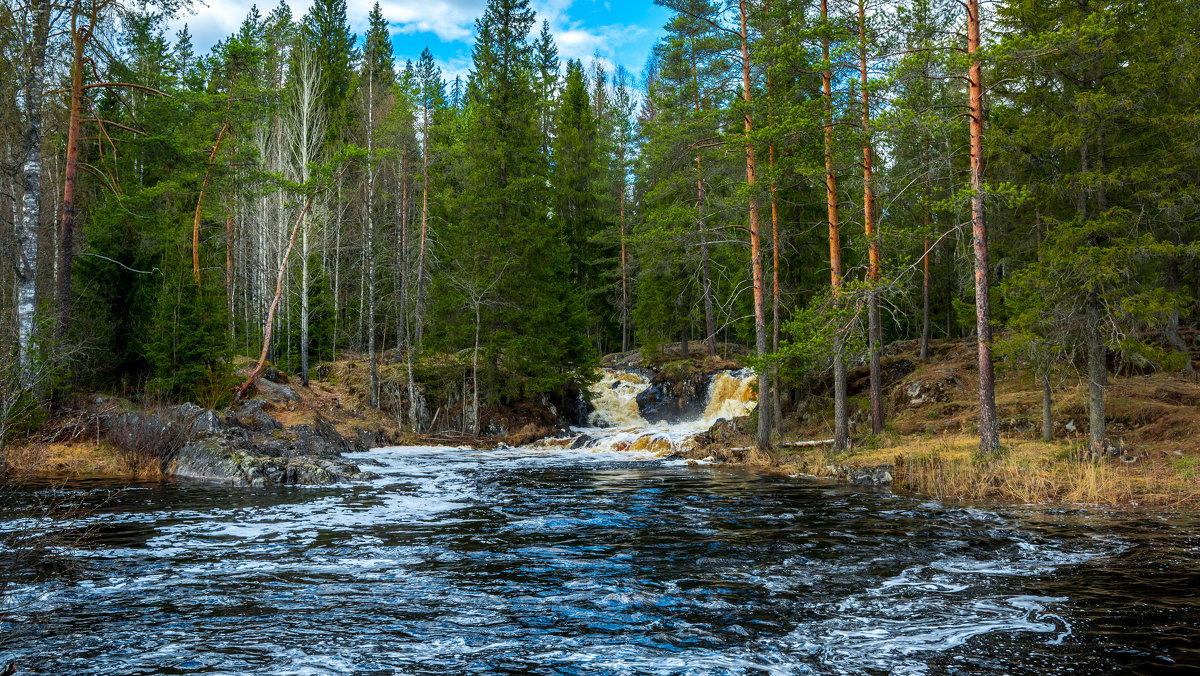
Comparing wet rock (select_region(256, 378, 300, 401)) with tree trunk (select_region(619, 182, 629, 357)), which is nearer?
wet rock (select_region(256, 378, 300, 401))

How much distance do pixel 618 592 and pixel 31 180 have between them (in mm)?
16442

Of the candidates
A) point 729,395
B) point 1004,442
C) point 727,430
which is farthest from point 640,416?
point 1004,442

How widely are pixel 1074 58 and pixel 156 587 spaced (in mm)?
17542

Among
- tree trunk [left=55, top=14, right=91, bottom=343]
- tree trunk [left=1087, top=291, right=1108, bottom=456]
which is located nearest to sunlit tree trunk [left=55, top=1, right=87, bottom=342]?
tree trunk [left=55, top=14, right=91, bottom=343]

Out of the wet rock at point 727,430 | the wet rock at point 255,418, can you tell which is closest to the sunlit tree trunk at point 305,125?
the wet rock at point 255,418

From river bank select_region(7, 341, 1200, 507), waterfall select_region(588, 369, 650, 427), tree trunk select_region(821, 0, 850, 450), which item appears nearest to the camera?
river bank select_region(7, 341, 1200, 507)

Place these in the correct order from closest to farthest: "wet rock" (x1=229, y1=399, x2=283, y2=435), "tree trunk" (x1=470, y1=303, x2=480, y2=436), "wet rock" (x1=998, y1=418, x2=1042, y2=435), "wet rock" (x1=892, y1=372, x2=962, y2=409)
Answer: "wet rock" (x1=998, y1=418, x2=1042, y2=435) → "wet rock" (x1=229, y1=399, x2=283, y2=435) → "wet rock" (x1=892, y1=372, x2=962, y2=409) → "tree trunk" (x1=470, y1=303, x2=480, y2=436)

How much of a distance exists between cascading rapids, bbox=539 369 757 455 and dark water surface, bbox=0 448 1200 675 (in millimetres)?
12150

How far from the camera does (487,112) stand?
2828 centimetres

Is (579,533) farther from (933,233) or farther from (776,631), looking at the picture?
(933,233)

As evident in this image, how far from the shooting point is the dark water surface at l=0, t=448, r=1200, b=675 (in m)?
5.00

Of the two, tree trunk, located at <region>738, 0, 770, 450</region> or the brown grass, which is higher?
tree trunk, located at <region>738, 0, 770, 450</region>

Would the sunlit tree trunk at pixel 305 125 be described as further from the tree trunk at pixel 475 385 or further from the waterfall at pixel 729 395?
the waterfall at pixel 729 395

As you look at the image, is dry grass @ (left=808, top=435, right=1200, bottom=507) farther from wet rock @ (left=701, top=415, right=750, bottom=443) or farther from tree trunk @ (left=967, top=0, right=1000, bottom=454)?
wet rock @ (left=701, top=415, right=750, bottom=443)
